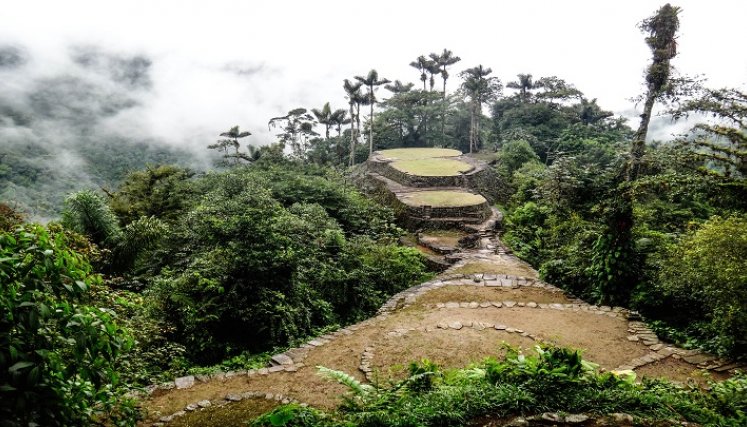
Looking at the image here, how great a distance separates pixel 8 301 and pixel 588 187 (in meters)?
14.6

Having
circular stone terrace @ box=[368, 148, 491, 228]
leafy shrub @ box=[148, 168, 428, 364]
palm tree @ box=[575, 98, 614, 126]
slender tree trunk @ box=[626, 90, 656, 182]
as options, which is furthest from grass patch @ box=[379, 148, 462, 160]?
leafy shrub @ box=[148, 168, 428, 364]

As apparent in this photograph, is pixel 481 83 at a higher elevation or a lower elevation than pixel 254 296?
higher

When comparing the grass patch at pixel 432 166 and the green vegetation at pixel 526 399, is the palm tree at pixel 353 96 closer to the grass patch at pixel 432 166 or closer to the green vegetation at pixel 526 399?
the grass patch at pixel 432 166

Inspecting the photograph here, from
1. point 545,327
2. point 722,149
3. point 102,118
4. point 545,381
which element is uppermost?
point 102,118

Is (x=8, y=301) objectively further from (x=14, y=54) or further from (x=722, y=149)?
(x=14, y=54)

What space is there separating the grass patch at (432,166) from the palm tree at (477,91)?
765 cm

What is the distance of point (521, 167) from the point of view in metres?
26.2

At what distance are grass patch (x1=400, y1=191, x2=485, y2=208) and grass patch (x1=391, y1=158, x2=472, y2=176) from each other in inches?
93.0

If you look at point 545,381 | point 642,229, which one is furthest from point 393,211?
point 545,381

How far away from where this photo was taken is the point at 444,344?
7.38 m

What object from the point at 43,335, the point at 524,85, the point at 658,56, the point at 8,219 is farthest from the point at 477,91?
the point at 43,335

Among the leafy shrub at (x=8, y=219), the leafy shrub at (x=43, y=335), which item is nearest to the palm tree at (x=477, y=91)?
the leafy shrub at (x=8, y=219)

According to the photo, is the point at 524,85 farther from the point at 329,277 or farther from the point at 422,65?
the point at 329,277

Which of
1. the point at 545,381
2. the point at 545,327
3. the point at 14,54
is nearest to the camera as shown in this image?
the point at 545,381
